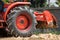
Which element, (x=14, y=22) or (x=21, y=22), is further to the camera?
(x=21, y=22)

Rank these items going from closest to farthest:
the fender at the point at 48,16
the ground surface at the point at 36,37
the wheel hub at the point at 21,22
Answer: the ground surface at the point at 36,37
the wheel hub at the point at 21,22
the fender at the point at 48,16

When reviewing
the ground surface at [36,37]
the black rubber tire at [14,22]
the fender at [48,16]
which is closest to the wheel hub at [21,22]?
the black rubber tire at [14,22]

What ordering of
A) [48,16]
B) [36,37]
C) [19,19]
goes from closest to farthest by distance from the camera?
[36,37] < [19,19] < [48,16]

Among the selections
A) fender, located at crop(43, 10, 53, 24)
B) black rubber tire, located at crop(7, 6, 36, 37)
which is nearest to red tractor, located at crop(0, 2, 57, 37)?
black rubber tire, located at crop(7, 6, 36, 37)

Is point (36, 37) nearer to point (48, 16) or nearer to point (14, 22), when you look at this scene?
point (14, 22)

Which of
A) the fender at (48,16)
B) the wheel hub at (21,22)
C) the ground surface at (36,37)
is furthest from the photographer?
the fender at (48,16)

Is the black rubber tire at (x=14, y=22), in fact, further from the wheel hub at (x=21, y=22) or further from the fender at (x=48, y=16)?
the fender at (x=48, y=16)

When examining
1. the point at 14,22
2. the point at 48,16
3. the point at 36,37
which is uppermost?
the point at 14,22

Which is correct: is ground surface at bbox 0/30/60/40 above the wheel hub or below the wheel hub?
below

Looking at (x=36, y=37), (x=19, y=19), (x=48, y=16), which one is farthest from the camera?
(x=48, y=16)

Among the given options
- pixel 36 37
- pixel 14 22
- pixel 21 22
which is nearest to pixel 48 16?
pixel 21 22

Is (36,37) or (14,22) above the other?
(14,22)

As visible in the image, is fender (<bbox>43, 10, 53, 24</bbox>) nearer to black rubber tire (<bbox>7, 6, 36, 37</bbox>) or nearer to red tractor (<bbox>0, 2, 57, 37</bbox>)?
red tractor (<bbox>0, 2, 57, 37</bbox>)

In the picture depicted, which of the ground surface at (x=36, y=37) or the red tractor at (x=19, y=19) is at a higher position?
the red tractor at (x=19, y=19)
